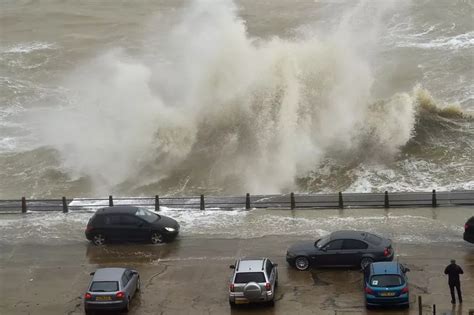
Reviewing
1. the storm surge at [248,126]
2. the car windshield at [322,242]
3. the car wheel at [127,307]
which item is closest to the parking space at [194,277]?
the car wheel at [127,307]

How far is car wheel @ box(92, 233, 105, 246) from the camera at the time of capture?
26.6m

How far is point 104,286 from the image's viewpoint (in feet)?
69.1

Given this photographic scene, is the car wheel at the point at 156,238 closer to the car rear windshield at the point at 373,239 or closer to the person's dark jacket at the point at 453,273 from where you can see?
the car rear windshield at the point at 373,239

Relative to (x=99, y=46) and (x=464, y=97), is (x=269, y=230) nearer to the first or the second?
(x=464, y=97)

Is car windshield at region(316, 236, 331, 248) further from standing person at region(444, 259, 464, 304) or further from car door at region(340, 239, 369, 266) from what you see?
standing person at region(444, 259, 464, 304)

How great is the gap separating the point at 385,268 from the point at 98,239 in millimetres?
10321

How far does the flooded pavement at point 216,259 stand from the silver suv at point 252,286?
348mm

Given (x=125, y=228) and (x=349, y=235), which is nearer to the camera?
(x=349, y=235)

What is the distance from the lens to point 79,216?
1184 inches

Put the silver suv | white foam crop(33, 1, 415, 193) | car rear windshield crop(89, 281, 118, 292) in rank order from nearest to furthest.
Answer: the silver suv, car rear windshield crop(89, 281, 118, 292), white foam crop(33, 1, 415, 193)

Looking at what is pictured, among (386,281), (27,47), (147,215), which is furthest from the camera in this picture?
(27,47)

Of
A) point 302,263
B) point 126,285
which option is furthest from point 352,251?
point 126,285

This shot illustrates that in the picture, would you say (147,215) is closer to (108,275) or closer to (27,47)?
(108,275)

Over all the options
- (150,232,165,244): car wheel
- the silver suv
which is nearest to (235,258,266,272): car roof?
the silver suv
